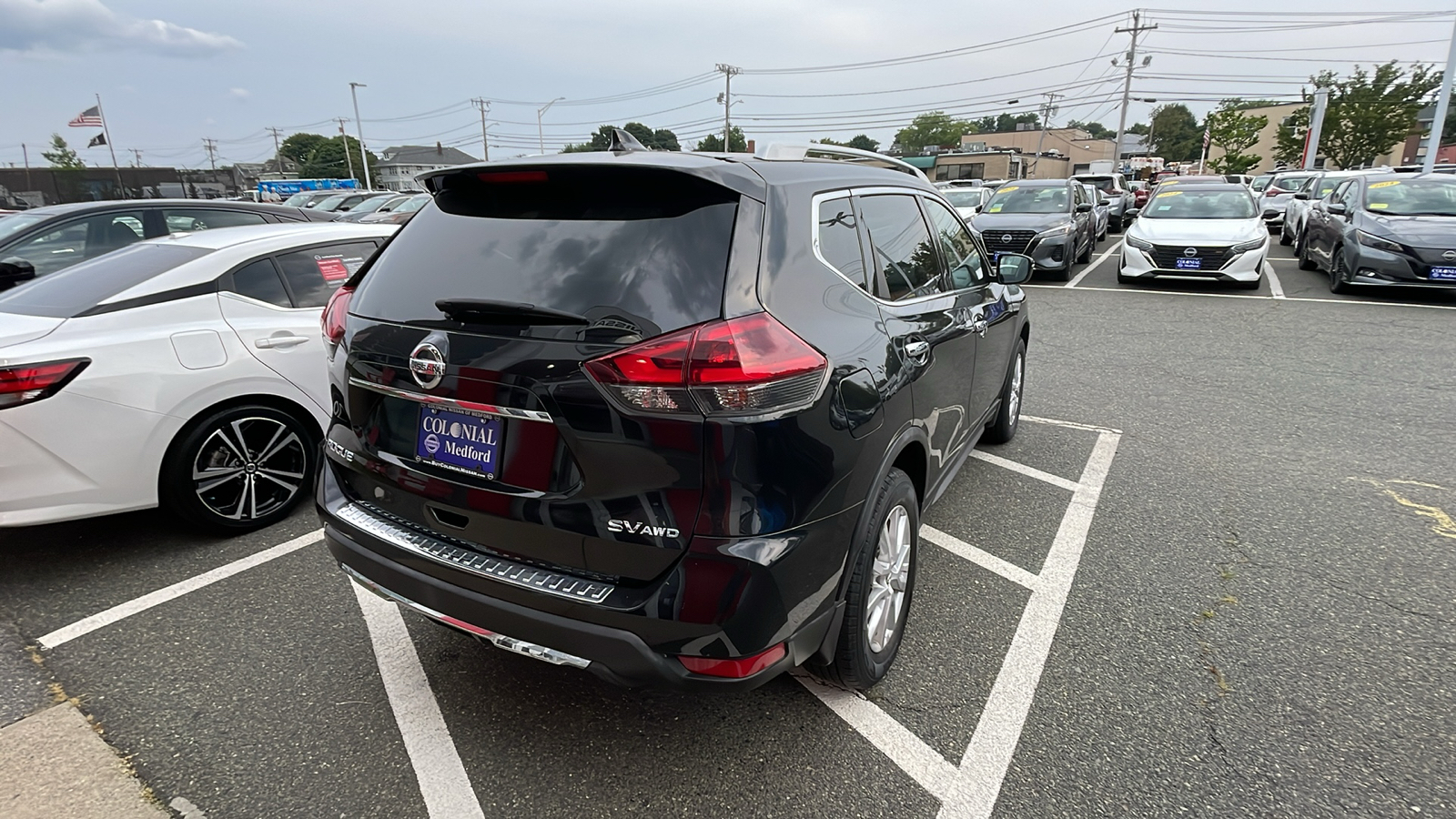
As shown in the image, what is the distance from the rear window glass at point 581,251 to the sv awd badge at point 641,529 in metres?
0.48

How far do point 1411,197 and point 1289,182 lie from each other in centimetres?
1610

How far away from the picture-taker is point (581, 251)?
2012 mm

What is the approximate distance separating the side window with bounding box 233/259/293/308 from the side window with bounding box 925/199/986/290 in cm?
338

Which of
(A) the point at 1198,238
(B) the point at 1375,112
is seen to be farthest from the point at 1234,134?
(A) the point at 1198,238

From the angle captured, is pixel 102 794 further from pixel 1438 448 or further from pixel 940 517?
pixel 1438 448

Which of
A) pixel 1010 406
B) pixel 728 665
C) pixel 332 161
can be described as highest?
pixel 332 161

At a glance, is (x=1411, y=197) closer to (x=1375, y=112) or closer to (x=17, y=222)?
(x=17, y=222)

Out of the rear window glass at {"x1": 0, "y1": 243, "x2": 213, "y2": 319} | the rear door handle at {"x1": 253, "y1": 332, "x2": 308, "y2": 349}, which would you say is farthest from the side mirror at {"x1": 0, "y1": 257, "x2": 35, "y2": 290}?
the rear door handle at {"x1": 253, "y1": 332, "x2": 308, "y2": 349}

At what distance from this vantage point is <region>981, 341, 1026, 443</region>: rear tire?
459 cm

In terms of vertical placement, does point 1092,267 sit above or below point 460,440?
below

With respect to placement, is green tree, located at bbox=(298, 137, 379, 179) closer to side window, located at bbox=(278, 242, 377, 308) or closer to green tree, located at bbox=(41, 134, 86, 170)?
green tree, located at bbox=(41, 134, 86, 170)

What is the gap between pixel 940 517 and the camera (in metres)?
3.88

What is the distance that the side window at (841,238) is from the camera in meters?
2.30

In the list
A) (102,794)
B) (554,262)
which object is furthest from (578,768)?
(554,262)
